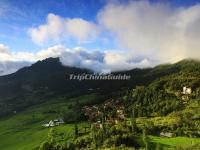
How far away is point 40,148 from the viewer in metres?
199

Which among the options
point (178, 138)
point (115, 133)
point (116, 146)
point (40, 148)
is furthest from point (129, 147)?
point (40, 148)

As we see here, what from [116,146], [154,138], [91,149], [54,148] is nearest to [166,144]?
[154,138]

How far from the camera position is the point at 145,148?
175 metres

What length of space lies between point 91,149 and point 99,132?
16747 millimetres

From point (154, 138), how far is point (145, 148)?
818 inches

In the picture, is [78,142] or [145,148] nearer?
[145,148]

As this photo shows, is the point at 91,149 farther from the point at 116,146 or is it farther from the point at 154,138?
the point at 154,138

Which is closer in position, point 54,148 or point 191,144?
point 191,144

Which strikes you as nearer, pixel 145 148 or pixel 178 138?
pixel 145 148

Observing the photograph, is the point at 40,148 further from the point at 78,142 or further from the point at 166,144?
the point at 166,144

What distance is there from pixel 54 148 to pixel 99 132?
23428 millimetres

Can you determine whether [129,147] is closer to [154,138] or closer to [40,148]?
[154,138]

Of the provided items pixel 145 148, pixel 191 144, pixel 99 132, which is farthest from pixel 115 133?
pixel 191 144

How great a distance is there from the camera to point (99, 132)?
196m
